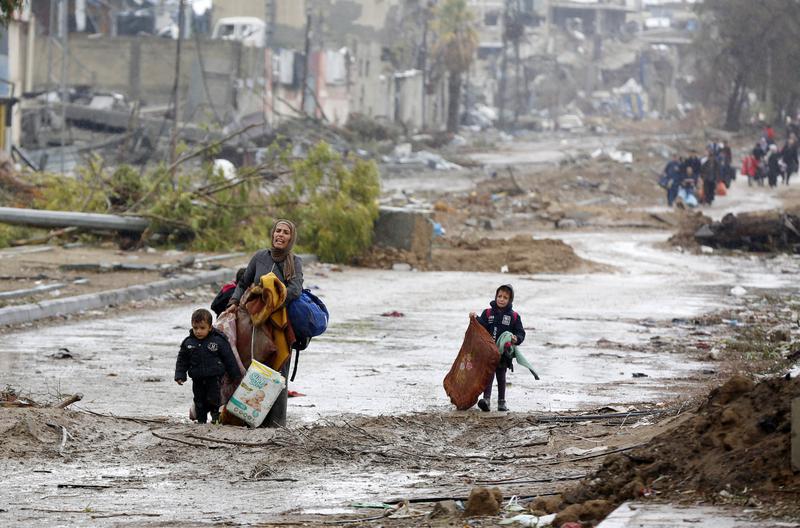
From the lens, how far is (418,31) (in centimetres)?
9844

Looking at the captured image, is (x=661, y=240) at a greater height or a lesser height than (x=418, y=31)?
lesser

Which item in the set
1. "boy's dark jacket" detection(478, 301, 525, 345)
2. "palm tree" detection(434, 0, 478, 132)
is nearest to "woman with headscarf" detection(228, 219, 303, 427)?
"boy's dark jacket" detection(478, 301, 525, 345)

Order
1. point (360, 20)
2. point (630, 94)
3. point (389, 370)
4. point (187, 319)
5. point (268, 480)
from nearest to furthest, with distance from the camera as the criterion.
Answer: point (268, 480)
point (389, 370)
point (187, 319)
point (360, 20)
point (630, 94)

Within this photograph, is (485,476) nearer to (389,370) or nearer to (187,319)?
(389,370)

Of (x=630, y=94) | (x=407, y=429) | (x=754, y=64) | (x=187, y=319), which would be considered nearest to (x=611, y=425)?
(x=407, y=429)

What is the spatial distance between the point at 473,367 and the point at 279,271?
5.79 ft

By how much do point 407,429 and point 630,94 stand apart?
118 m

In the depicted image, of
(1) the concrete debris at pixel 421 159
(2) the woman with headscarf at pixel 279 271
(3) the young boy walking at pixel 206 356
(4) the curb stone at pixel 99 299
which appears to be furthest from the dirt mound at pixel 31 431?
(1) the concrete debris at pixel 421 159

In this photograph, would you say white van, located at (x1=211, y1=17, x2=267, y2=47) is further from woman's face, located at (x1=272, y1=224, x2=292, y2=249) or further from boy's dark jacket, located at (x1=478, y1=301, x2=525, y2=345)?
woman's face, located at (x1=272, y1=224, x2=292, y2=249)

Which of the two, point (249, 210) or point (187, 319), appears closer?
point (187, 319)

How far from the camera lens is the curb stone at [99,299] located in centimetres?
1577

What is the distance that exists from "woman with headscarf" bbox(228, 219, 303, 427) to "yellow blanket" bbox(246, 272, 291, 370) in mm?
80

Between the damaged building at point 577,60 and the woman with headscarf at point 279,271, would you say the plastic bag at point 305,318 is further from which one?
the damaged building at point 577,60

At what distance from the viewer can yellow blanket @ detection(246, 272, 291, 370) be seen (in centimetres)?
889
